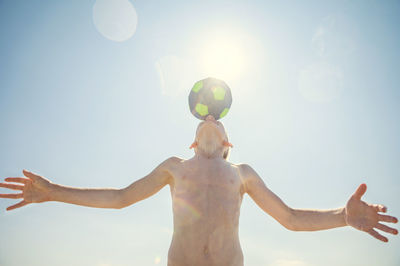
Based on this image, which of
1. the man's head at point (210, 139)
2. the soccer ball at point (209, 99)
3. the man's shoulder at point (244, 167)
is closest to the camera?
the man's head at point (210, 139)

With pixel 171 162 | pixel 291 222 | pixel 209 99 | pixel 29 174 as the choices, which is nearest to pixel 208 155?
pixel 171 162

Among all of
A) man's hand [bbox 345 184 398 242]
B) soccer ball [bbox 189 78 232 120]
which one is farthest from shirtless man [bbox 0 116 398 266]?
A: soccer ball [bbox 189 78 232 120]

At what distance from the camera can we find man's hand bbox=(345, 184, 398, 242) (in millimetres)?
2818

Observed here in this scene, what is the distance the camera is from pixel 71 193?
11.9ft

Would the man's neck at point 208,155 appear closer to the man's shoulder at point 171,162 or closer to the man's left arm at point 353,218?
the man's shoulder at point 171,162

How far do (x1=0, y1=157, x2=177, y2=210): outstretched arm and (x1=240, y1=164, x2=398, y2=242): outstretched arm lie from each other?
1.72 m

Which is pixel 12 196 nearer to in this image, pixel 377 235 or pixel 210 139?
pixel 210 139

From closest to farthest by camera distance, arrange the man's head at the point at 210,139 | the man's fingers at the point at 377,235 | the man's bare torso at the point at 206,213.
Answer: the man's fingers at the point at 377,235 < the man's bare torso at the point at 206,213 < the man's head at the point at 210,139

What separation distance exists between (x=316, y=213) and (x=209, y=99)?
2.46 m

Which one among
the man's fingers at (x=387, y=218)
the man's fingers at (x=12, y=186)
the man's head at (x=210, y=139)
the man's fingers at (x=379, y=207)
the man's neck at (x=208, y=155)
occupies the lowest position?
the man's fingers at (x=387, y=218)

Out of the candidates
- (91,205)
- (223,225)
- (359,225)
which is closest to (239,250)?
(223,225)

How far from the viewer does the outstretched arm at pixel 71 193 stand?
356 cm

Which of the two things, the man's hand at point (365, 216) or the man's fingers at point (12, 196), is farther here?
the man's fingers at point (12, 196)

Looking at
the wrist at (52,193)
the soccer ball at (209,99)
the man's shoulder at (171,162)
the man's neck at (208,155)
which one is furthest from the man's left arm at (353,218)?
the wrist at (52,193)
